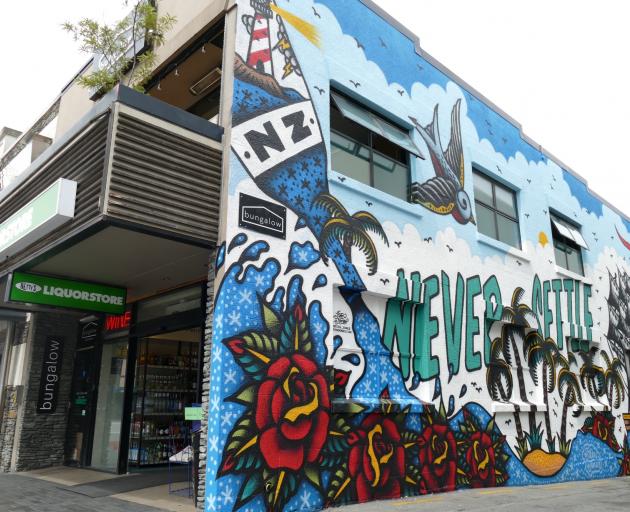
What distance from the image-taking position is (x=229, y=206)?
7484 millimetres

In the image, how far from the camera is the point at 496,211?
1348 cm

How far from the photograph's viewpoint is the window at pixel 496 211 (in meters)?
13.0

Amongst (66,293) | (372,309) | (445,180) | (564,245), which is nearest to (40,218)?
(66,293)

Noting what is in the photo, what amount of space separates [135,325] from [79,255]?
3125 mm

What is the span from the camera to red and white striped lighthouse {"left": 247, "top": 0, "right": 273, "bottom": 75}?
8328 mm

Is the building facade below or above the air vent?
below

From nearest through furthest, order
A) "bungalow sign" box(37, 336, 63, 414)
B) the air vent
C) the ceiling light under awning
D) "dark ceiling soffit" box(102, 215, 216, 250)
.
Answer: "dark ceiling soffit" box(102, 215, 216, 250)
the air vent
"bungalow sign" box(37, 336, 63, 414)
the ceiling light under awning

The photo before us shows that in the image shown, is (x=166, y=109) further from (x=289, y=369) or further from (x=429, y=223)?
(x=429, y=223)

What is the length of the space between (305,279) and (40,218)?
12.0 ft

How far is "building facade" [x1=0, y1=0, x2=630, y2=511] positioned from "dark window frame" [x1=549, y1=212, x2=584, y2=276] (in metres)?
0.74

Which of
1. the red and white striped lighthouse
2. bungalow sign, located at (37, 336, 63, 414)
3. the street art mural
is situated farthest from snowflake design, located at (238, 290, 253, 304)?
bungalow sign, located at (37, 336, 63, 414)

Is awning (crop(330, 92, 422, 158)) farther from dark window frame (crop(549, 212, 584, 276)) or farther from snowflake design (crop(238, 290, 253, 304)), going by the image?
dark window frame (crop(549, 212, 584, 276))

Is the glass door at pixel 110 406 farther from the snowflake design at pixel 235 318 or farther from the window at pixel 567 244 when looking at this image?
the window at pixel 567 244

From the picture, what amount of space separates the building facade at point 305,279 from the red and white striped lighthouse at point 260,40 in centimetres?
4
